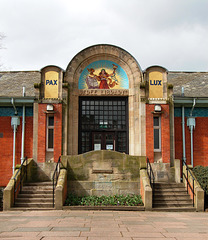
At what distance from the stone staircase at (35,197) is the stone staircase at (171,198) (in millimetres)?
4390

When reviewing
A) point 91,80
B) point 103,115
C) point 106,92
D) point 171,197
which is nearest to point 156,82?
point 106,92

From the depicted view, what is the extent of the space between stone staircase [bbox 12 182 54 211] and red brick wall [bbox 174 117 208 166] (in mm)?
7348

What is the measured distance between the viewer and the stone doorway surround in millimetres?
15336

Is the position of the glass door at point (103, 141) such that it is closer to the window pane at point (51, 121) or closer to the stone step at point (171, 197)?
the window pane at point (51, 121)

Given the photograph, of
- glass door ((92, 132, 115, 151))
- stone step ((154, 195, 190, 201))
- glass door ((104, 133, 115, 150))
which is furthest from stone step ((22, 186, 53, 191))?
stone step ((154, 195, 190, 201))

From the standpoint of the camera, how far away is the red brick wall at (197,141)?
16.2 metres

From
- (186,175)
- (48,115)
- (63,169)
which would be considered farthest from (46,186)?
(186,175)

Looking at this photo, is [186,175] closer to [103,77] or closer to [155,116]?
[155,116]

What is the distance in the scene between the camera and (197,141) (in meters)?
16.4

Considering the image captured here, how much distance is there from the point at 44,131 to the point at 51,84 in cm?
252

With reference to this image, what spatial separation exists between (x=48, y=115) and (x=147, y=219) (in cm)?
800

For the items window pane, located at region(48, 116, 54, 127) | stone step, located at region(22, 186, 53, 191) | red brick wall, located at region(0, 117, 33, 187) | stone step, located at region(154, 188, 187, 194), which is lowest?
stone step, located at region(154, 188, 187, 194)

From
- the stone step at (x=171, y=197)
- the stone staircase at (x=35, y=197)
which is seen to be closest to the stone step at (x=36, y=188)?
the stone staircase at (x=35, y=197)

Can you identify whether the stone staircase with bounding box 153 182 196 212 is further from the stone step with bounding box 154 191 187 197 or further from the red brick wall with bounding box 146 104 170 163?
the red brick wall with bounding box 146 104 170 163
